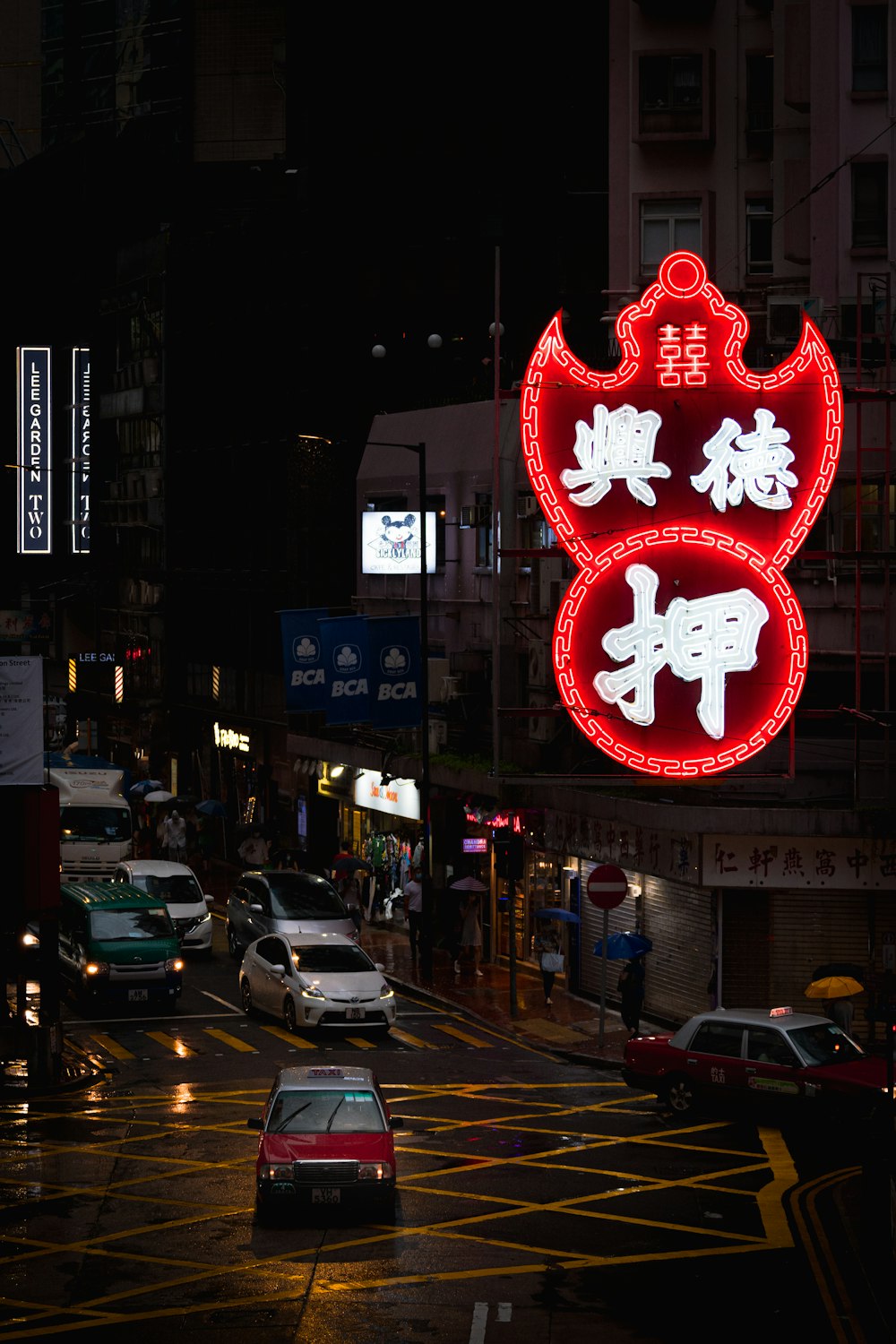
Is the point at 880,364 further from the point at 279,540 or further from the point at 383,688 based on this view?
the point at 279,540

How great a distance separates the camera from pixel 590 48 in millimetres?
55375

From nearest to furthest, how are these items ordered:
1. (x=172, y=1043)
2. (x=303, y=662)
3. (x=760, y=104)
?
(x=172, y=1043) → (x=760, y=104) → (x=303, y=662)

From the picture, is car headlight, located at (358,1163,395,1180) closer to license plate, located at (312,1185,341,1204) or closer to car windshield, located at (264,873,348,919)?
license plate, located at (312,1185,341,1204)

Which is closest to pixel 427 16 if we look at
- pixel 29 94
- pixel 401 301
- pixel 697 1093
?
A: pixel 401 301

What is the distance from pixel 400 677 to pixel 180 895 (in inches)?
276

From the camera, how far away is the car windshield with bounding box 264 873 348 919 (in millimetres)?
42938

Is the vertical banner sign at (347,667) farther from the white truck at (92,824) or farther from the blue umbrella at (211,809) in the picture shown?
the blue umbrella at (211,809)

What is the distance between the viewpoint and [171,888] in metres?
45.5

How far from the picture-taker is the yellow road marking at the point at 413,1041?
35.8m

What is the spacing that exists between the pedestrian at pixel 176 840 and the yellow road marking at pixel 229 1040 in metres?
20.2

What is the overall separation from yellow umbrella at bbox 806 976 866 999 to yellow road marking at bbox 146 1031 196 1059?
423 inches

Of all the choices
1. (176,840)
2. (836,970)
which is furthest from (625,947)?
(176,840)

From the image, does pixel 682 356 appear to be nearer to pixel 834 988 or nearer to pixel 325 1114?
pixel 834 988

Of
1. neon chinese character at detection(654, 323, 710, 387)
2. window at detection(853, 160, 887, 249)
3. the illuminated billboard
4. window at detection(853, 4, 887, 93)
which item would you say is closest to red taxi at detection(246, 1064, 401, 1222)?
neon chinese character at detection(654, 323, 710, 387)
